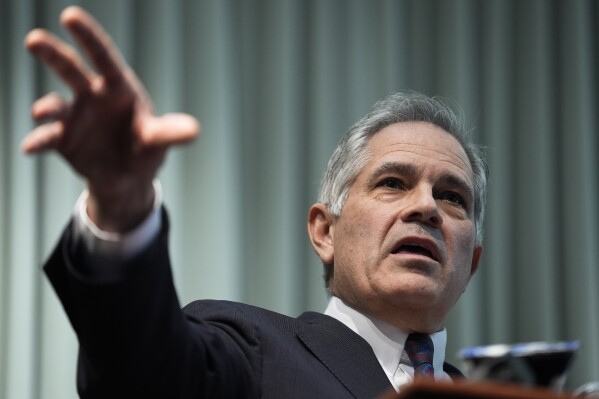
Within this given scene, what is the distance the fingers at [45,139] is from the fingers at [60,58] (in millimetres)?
50

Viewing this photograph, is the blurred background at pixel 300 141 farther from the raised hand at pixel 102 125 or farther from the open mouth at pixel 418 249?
the raised hand at pixel 102 125

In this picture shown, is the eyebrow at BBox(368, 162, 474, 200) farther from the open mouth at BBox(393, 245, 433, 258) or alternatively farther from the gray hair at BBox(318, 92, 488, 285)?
the open mouth at BBox(393, 245, 433, 258)

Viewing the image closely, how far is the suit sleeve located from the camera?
1.12 meters

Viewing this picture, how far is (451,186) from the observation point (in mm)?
2043

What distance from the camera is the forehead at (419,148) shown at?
6.63ft

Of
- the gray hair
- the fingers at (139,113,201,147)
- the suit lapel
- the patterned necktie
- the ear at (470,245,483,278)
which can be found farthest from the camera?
the ear at (470,245,483,278)

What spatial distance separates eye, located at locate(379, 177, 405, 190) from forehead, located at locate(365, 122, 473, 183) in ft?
0.13

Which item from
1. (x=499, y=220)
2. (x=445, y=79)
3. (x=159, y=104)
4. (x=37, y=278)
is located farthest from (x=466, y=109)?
(x=37, y=278)

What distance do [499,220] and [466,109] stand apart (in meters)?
0.37

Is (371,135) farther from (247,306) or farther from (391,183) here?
(247,306)

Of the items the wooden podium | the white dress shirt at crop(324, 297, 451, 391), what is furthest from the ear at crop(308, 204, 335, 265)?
the wooden podium

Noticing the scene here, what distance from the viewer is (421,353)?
1.86m

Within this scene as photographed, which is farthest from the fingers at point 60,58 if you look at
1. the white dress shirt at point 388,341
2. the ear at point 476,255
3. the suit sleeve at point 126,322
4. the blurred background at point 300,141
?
the blurred background at point 300,141

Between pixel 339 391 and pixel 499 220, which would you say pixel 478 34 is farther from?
pixel 339 391
